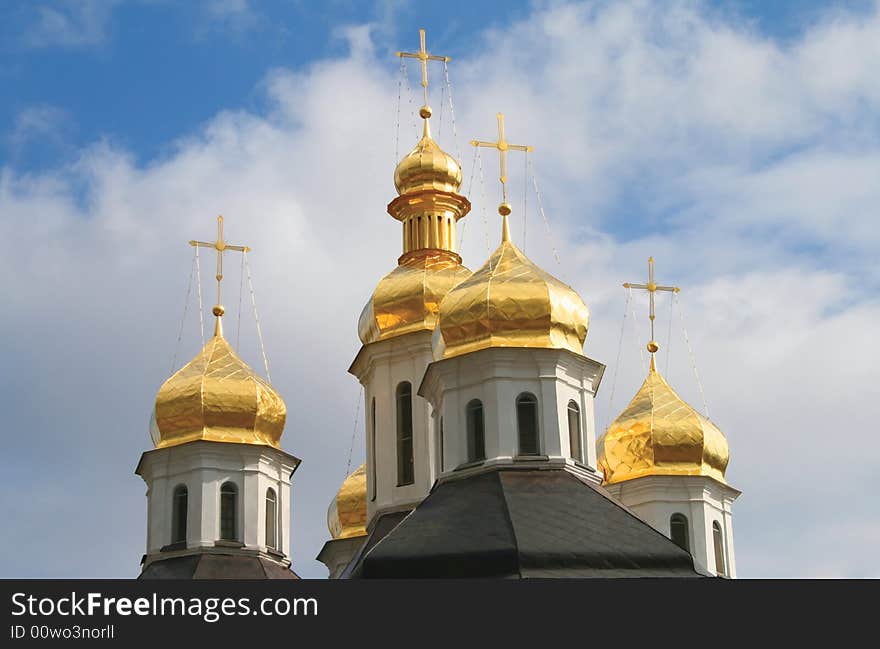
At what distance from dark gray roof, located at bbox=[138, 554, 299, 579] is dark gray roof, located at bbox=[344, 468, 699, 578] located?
5.55 m

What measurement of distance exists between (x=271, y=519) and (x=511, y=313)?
6.92 m

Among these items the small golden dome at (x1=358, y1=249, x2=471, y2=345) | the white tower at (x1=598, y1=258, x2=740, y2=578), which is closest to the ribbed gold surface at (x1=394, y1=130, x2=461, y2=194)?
the small golden dome at (x1=358, y1=249, x2=471, y2=345)

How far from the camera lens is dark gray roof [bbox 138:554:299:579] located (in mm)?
30422

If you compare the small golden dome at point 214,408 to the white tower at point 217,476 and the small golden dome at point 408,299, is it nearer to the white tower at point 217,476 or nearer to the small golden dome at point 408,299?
the white tower at point 217,476

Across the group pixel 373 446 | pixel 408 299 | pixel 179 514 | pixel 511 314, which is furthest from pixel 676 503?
pixel 179 514

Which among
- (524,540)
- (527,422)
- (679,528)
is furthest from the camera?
(679,528)

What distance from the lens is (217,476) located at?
104 ft

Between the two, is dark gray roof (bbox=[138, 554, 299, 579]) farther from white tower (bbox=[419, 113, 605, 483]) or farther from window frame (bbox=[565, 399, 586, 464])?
window frame (bbox=[565, 399, 586, 464])

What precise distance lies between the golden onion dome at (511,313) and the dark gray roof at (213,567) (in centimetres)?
523

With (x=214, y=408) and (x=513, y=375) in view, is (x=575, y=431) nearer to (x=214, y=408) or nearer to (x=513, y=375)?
(x=513, y=375)

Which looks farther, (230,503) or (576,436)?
(230,503)

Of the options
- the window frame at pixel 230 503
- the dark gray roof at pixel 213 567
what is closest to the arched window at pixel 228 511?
the window frame at pixel 230 503

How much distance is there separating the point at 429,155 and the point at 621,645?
15.0 metres

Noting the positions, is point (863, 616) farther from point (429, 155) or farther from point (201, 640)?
point (429, 155)
